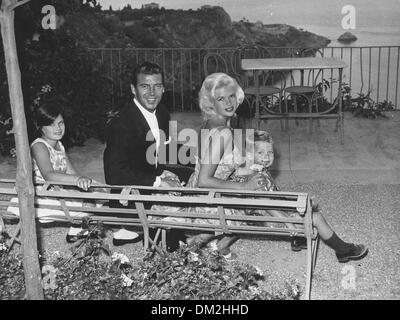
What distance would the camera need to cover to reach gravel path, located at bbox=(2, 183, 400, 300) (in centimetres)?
418

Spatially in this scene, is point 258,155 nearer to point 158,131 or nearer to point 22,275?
point 158,131

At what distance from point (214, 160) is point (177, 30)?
17477 mm

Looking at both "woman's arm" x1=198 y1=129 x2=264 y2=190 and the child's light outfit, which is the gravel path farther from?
"woman's arm" x1=198 y1=129 x2=264 y2=190

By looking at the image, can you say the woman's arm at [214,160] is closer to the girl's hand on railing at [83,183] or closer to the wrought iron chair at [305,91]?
the girl's hand on railing at [83,183]

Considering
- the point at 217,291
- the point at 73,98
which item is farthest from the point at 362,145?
the point at 217,291

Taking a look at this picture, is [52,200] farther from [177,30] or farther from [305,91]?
[177,30]

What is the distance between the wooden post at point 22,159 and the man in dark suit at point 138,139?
1.21 meters

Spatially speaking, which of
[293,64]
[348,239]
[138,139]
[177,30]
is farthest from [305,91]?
[177,30]

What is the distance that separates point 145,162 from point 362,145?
3830 mm

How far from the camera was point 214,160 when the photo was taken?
13.1 ft

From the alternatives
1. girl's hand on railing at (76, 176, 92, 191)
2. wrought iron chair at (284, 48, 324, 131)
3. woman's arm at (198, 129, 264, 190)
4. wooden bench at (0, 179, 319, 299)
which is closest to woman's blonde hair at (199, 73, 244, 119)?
woman's arm at (198, 129, 264, 190)

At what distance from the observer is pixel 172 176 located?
4668mm

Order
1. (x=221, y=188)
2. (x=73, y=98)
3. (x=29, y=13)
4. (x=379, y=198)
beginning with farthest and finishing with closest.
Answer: (x=73, y=98), (x=29, y=13), (x=379, y=198), (x=221, y=188)

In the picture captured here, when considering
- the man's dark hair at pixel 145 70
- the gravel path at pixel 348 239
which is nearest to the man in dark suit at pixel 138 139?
the man's dark hair at pixel 145 70
